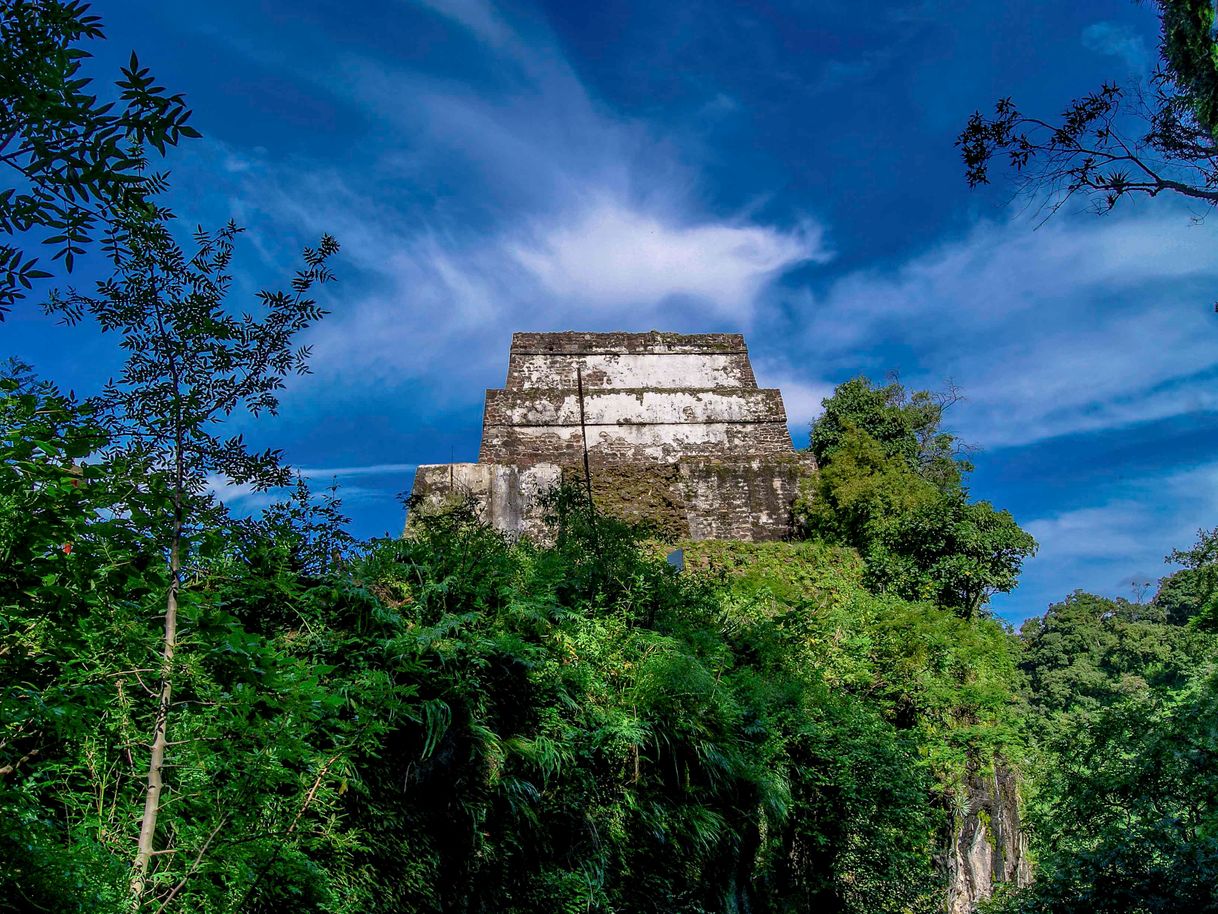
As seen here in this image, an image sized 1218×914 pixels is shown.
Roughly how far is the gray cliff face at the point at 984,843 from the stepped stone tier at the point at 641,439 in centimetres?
564

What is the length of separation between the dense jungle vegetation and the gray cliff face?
0.16m

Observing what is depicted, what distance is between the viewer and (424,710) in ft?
12.8

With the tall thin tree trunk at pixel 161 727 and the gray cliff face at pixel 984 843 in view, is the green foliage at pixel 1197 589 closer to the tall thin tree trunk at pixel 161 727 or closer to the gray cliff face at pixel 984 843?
the gray cliff face at pixel 984 843

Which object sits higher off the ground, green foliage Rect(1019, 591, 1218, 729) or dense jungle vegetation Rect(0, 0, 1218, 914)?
green foliage Rect(1019, 591, 1218, 729)

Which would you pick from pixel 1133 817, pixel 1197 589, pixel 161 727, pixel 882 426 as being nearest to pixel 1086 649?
pixel 1197 589

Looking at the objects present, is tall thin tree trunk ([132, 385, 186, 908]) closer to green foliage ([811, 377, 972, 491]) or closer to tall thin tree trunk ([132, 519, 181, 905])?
tall thin tree trunk ([132, 519, 181, 905])

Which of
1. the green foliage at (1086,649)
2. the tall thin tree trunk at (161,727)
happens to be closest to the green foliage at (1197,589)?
the green foliage at (1086,649)

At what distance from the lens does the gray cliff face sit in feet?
27.2

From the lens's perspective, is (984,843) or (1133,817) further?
(984,843)

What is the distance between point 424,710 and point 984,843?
24.2 feet

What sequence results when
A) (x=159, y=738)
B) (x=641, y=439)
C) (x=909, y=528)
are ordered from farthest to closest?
(x=641, y=439), (x=909, y=528), (x=159, y=738)

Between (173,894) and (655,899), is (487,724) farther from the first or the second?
(173,894)

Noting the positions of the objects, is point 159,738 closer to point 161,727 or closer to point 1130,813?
point 161,727

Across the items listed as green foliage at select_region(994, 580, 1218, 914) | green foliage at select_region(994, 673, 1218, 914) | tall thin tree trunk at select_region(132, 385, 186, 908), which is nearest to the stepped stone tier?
green foliage at select_region(994, 580, 1218, 914)
